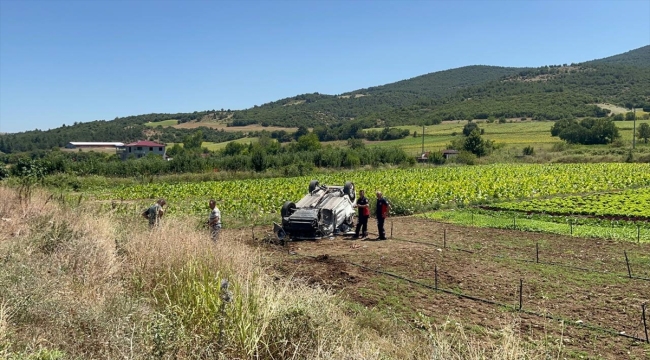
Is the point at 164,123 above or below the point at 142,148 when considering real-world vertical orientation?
above

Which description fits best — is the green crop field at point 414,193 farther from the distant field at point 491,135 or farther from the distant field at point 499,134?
the distant field at point 491,135

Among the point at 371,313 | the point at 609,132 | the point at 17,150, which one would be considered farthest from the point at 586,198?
the point at 17,150

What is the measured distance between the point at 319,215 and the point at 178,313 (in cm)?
1083

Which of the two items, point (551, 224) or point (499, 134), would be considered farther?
point (499, 134)

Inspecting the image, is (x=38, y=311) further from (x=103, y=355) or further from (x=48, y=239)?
(x=48, y=239)

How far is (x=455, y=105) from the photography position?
6176 inches

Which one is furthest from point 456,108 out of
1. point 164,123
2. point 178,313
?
point 178,313

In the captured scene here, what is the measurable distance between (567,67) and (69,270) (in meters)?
208

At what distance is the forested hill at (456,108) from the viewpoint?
135 meters

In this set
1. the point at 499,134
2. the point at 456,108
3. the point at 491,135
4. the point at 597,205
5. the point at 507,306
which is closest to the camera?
the point at 507,306

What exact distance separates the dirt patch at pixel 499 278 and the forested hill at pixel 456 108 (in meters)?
121

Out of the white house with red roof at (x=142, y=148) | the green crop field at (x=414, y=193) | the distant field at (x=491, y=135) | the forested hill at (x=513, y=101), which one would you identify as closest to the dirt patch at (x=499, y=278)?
the green crop field at (x=414, y=193)

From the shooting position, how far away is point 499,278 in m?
10.9

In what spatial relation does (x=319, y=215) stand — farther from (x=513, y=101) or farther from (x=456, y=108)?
(x=513, y=101)
